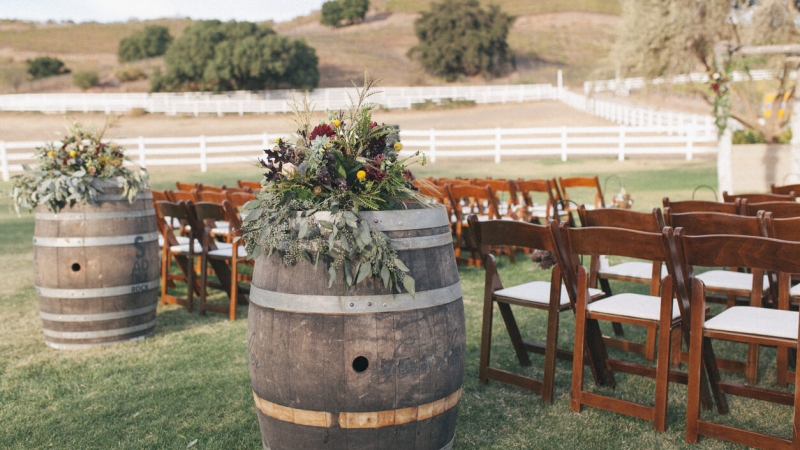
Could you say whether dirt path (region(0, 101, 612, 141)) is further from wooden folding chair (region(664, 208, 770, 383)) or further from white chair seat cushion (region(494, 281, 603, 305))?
wooden folding chair (region(664, 208, 770, 383))

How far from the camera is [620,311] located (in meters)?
3.92

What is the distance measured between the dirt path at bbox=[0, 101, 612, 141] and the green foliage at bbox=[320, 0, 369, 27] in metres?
51.6

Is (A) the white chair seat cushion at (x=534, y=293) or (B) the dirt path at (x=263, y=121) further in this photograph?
(B) the dirt path at (x=263, y=121)

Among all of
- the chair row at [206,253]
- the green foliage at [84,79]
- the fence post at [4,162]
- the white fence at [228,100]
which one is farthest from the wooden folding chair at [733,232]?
the green foliage at [84,79]

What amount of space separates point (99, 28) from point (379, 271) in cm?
9759

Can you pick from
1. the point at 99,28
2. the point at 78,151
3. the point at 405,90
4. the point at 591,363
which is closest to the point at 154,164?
the point at 78,151

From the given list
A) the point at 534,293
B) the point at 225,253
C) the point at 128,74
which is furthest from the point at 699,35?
the point at 128,74

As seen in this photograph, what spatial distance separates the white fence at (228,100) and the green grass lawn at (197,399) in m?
33.9

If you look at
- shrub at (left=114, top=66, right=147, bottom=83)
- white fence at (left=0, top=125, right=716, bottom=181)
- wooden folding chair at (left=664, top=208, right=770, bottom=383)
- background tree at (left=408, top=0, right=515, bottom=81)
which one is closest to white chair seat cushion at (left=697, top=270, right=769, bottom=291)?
wooden folding chair at (left=664, top=208, right=770, bottom=383)

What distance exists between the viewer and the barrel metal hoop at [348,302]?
2900mm

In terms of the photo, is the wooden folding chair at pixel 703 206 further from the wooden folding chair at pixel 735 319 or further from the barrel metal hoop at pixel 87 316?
the barrel metal hoop at pixel 87 316

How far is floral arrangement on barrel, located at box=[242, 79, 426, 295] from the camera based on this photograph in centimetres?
288

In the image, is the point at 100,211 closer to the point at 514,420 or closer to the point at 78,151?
the point at 78,151

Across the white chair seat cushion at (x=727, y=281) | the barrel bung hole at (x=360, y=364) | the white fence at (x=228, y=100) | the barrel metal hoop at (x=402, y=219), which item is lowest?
the white chair seat cushion at (x=727, y=281)
